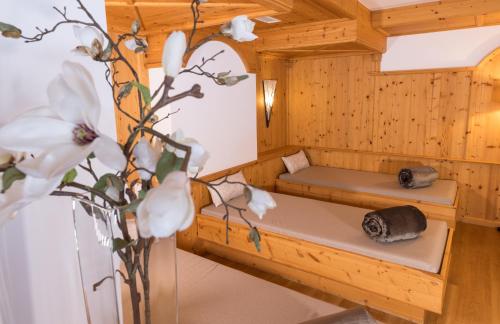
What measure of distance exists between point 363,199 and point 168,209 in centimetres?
395

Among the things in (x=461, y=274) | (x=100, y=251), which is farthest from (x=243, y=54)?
(x=100, y=251)

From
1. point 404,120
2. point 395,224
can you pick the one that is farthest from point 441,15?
point 395,224

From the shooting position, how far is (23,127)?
0.44 metres

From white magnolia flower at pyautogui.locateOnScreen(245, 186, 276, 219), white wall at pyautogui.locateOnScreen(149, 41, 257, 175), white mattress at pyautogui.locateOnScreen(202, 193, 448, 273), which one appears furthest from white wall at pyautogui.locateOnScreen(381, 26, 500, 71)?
white magnolia flower at pyautogui.locateOnScreen(245, 186, 276, 219)

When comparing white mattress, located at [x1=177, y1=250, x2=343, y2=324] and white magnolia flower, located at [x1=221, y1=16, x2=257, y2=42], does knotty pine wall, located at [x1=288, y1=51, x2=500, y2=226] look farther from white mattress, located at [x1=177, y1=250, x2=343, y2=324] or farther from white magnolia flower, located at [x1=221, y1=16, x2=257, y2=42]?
white magnolia flower, located at [x1=221, y1=16, x2=257, y2=42]

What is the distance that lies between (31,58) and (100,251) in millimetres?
442

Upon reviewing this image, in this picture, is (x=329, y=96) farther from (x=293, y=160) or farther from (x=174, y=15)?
(x=174, y=15)

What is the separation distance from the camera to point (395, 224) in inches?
99.0

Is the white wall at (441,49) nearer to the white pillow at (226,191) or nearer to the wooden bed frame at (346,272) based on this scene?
the wooden bed frame at (346,272)

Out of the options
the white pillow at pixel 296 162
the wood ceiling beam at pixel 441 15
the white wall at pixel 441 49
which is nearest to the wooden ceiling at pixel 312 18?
the wood ceiling beam at pixel 441 15

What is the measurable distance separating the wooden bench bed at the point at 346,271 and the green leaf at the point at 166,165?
2.03m

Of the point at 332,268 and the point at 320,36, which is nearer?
the point at 332,268

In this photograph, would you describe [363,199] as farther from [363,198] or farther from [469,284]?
[469,284]

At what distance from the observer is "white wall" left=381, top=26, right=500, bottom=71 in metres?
3.91
